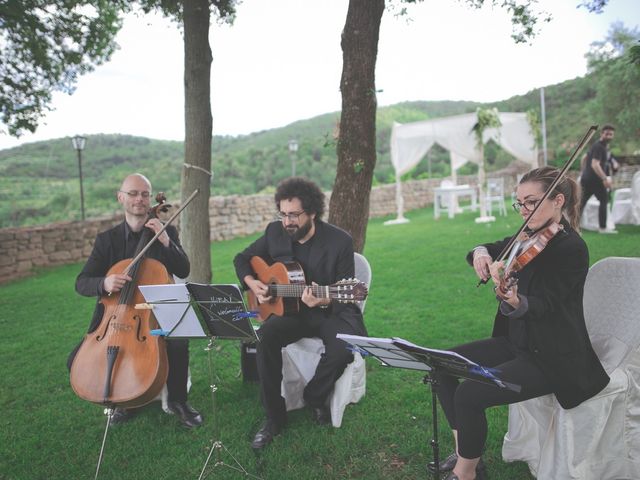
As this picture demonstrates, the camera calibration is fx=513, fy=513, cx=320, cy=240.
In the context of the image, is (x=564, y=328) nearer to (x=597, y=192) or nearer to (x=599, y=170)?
(x=599, y=170)

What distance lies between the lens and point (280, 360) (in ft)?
10.5

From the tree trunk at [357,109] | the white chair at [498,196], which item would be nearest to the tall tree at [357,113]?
the tree trunk at [357,109]

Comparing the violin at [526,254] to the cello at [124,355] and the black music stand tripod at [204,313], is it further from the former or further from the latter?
the cello at [124,355]

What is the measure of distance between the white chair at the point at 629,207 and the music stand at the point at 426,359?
8.83 metres

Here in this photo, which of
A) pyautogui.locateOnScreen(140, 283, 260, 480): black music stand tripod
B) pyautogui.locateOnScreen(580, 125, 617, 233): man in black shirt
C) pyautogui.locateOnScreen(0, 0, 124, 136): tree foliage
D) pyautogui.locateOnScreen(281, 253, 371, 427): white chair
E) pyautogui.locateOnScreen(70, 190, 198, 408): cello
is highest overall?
pyautogui.locateOnScreen(0, 0, 124, 136): tree foliage

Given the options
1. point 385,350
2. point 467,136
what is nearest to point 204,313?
point 385,350

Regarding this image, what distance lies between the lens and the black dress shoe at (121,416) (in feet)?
10.9

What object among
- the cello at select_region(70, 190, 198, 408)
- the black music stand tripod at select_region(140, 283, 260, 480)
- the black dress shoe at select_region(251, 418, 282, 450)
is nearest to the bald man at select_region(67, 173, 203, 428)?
the cello at select_region(70, 190, 198, 408)

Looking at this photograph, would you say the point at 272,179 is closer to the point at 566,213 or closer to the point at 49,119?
the point at 49,119

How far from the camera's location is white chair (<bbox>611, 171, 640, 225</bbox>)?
30.3 feet

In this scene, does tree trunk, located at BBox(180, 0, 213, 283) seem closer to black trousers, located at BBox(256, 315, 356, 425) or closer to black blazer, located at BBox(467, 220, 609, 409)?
black trousers, located at BBox(256, 315, 356, 425)

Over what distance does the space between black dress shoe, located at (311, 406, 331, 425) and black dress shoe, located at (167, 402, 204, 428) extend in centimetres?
73

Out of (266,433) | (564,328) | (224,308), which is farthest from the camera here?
(266,433)

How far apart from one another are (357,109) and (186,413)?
2666 mm
